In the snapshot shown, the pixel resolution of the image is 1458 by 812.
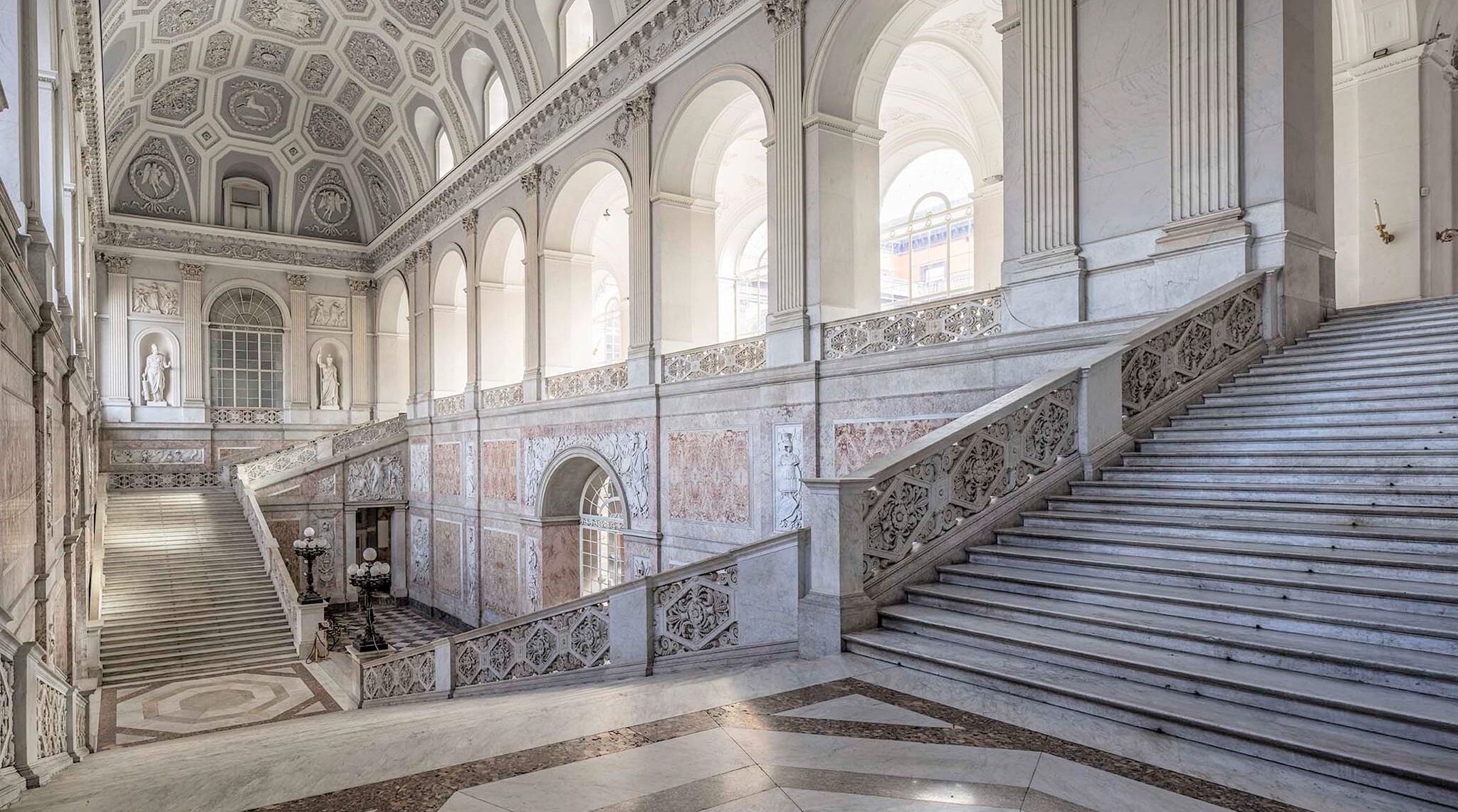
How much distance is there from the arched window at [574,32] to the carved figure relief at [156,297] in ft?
54.1

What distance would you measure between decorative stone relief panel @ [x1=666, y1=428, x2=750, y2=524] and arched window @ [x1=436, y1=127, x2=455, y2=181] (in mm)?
13885

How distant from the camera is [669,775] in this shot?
3480 millimetres

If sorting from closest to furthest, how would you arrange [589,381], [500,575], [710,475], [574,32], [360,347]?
[710,475] → [589,381] → [574,32] → [500,575] → [360,347]

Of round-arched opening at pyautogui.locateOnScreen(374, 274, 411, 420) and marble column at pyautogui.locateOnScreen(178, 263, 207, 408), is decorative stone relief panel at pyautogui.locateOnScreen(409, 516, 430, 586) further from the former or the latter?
marble column at pyautogui.locateOnScreen(178, 263, 207, 408)

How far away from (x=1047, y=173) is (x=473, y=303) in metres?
15.7

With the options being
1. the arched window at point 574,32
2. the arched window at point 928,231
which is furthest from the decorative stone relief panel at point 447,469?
the arched window at point 928,231

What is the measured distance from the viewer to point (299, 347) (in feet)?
→ 92.4

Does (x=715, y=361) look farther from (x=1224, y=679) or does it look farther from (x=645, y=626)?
(x=1224, y=679)

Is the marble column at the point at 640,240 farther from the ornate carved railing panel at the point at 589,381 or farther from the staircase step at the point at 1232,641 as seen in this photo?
the staircase step at the point at 1232,641

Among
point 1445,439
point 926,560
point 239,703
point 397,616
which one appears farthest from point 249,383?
point 1445,439

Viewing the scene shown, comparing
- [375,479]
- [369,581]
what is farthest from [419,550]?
[369,581]

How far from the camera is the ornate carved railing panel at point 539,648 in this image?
768 centimetres

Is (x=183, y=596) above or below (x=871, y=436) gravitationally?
below

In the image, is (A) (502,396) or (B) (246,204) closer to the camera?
(A) (502,396)
